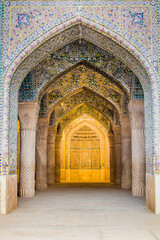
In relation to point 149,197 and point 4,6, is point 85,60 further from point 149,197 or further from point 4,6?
point 149,197

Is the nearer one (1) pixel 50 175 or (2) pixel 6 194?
(2) pixel 6 194

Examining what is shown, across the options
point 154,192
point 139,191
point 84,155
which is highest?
point 84,155

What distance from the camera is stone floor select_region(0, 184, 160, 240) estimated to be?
425 cm

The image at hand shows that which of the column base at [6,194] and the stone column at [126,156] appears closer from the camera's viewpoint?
the column base at [6,194]

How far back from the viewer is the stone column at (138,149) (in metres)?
8.80

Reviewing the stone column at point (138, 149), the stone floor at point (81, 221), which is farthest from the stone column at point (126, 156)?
the stone floor at point (81, 221)

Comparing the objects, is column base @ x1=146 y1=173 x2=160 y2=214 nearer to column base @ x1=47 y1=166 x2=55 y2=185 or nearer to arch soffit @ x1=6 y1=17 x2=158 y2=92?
arch soffit @ x1=6 y1=17 x2=158 y2=92

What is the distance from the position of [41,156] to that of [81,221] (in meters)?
5.58

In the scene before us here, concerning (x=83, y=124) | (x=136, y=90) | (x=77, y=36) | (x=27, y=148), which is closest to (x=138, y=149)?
(x=136, y=90)

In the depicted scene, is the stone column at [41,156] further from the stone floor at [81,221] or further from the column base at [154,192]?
the column base at [154,192]

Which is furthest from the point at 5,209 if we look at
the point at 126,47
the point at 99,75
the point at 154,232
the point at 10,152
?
the point at 99,75

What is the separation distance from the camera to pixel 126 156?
1082 centimetres

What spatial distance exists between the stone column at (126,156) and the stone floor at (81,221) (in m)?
3.34

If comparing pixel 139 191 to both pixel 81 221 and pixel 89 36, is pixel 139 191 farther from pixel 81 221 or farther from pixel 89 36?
pixel 89 36
